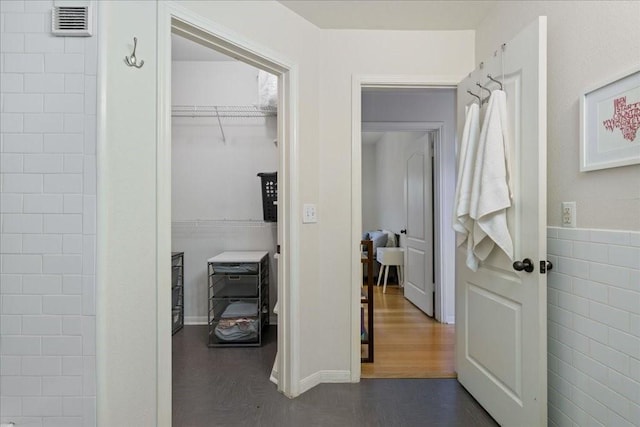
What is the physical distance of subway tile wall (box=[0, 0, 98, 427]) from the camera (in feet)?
4.06

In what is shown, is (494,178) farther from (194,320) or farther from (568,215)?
(194,320)

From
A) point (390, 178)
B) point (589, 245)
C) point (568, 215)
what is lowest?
point (589, 245)

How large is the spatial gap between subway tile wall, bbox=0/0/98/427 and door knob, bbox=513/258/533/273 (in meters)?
1.77

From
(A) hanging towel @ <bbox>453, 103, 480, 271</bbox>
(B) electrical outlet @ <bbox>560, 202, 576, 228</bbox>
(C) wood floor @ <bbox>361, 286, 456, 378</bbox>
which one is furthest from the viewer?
(C) wood floor @ <bbox>361, 286, 456, 378</bbox>

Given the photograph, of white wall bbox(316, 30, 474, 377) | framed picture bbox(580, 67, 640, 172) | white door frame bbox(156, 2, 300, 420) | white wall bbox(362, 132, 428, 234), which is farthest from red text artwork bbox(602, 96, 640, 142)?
white wall bbox(362, 132, 428, 234)

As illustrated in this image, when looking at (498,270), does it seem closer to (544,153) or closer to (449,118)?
(544,153)

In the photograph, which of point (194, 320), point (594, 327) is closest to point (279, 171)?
point (594, 327)

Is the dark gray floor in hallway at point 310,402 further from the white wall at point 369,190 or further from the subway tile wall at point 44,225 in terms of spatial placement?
the white wall at point 369,190

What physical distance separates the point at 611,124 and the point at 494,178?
45 centimetres

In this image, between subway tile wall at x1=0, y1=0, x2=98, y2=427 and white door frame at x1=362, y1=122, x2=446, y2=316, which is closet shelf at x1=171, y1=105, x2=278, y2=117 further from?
subway tile wall at x1=0, y1=0, x2=98, y2=427

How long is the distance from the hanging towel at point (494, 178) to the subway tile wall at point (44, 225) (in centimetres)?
166

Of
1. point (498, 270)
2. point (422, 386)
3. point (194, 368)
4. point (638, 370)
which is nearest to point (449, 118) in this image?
point (498, 270)

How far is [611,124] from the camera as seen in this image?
1176mm

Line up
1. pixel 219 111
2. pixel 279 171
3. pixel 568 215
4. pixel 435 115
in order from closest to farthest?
1. pixel 568 215
2. pixel 279 171
3. pixel 219 111
4. pixel 435 115
